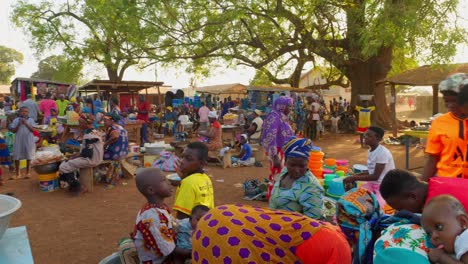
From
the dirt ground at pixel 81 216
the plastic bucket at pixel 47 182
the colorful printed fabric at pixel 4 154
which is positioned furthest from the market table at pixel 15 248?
the colorful printed fabric at pixel 4 154

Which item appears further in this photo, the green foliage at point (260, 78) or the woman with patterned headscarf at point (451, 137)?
the green foliage at point (260, 78)

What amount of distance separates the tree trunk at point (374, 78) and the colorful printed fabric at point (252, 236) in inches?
624

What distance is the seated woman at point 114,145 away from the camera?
7148 millimetres

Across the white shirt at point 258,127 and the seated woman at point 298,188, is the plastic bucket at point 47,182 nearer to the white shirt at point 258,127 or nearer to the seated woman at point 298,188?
the white shirt at point 258,127

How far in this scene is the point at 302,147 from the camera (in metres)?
2.80

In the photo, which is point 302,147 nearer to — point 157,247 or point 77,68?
point 157,247

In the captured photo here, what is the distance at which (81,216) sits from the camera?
5.63 metres

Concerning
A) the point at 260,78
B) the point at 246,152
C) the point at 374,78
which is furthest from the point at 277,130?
the point at 260,78

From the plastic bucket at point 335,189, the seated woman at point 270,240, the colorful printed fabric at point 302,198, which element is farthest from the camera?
the plastic bucket at point 335,189

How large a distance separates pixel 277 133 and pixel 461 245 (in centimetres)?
429

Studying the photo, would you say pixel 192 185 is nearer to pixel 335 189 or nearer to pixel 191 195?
pixel 191 195

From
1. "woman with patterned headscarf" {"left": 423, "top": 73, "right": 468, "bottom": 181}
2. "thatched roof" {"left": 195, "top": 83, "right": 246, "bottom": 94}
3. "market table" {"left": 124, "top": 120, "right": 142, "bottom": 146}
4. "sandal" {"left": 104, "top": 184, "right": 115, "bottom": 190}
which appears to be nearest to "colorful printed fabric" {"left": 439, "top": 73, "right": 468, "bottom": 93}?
"woman with patterned headscarf" {"left": 423, "top": 73, "right": 468, "bottom": 181}

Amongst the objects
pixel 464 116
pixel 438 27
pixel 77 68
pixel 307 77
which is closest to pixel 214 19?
pixel 438 27

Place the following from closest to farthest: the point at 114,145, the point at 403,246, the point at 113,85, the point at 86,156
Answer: the point at 403,246 → the point at 86,156 → the point at 114,145 → the point at 113,85
